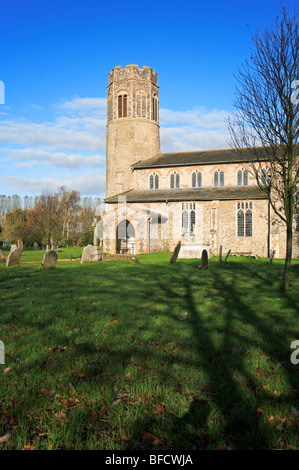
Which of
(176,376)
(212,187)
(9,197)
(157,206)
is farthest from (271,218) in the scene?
(9,197)

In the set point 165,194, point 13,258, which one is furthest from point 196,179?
point 13,258

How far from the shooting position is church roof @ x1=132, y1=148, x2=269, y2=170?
30642mm

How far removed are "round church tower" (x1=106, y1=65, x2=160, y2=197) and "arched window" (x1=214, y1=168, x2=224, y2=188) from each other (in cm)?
898

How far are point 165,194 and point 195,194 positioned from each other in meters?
3.00

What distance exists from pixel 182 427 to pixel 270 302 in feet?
17.5

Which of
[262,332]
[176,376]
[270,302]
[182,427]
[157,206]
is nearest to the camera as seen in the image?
[182,427]

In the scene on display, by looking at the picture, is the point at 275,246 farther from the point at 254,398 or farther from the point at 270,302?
the point at 254,398

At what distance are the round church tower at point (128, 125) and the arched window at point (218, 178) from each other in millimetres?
8980

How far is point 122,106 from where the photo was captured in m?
36.2

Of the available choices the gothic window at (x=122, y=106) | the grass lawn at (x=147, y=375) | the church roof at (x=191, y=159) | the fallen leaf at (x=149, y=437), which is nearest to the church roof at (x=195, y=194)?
the church roof at (x=191, y=159)

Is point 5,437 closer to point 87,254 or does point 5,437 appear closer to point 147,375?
point 147,375

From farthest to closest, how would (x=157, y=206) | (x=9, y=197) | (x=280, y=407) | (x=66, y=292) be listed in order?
(x=9, y=197)
(x=157, y=206)
(x=66, y=292)
(x=280, y=407)

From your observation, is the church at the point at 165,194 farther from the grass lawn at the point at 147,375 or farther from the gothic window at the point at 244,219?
the grass lawn at the point at 147,375

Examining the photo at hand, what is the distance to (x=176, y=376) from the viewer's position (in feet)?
11.7
